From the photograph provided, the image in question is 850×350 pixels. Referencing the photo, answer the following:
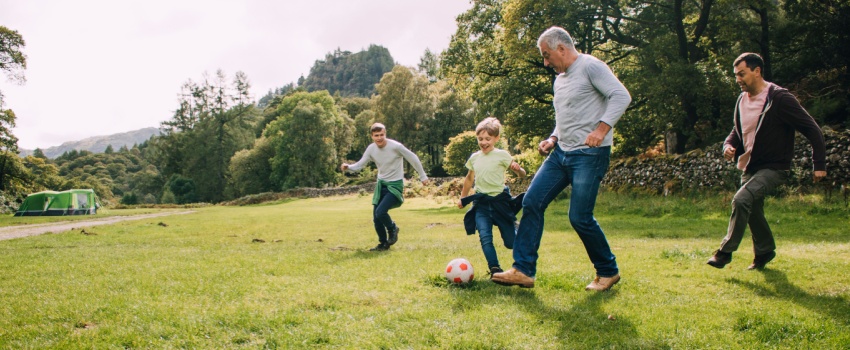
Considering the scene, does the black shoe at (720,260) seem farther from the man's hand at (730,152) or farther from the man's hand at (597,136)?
the man's hand at (597,136)

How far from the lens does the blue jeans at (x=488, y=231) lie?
527 centimetres

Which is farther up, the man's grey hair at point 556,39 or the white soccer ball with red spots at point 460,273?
the man's grey hair at point 556,39

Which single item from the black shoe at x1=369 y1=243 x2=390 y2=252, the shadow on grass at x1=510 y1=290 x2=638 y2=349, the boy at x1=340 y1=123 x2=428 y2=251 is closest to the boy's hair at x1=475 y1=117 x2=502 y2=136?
the shadow on grass at x1=510 y1=290 x2=638 y2=349

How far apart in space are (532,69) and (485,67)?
2782 mm

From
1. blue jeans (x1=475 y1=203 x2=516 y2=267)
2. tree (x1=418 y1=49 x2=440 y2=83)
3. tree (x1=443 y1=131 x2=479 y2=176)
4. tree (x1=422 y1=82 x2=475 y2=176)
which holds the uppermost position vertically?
tree (x1=418 y1=49 x2=440 y2=83)

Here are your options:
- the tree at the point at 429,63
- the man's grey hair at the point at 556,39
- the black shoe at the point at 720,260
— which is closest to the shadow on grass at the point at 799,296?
the black shoe at the point at 720,260

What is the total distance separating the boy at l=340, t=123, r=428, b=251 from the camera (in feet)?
28.0

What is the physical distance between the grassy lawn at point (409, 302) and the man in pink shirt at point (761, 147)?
34cm

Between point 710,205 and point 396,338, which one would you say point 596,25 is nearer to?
point 710,205

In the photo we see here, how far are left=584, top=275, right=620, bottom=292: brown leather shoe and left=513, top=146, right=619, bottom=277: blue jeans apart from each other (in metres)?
0.04

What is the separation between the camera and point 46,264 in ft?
22.6

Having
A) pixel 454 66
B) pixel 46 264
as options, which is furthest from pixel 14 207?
pixel 46 264

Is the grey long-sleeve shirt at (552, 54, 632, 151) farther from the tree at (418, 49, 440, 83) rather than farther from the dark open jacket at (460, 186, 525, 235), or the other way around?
the tree at (418, 49, 440, 83)

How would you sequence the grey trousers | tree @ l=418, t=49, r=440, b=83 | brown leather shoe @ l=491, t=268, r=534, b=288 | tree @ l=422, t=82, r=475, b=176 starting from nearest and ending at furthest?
brown leather shoe @ l=491, t=268, r=534, b=288, the grey trousers, tree @ l=422, t=82, r=475, b=176, tree @ l=418, t=49, r=440, b=83
